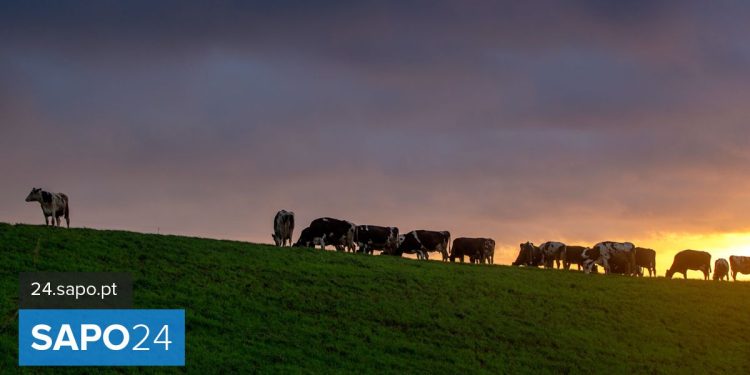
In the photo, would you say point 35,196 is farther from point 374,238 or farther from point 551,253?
point 551,253

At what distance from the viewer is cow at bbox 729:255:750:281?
76.8 meters

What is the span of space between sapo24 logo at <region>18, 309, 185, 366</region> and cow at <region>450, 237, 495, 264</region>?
38.0 m

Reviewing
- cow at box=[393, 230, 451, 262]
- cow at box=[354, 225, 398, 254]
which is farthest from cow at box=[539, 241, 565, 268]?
cow at box=[354, 225, 398, 254]

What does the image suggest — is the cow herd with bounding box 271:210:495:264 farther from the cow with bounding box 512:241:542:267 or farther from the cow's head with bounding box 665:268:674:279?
the cow's head with bounding box 665:268:674:279

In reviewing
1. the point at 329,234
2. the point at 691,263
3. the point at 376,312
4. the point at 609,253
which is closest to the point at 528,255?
the point at 609,253

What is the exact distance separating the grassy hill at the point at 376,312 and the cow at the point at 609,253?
14.0 meters

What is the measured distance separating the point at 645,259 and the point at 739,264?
10060 millimetres

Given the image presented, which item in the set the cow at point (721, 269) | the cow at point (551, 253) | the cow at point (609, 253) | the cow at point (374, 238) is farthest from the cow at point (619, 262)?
the cow at point (374, 238)

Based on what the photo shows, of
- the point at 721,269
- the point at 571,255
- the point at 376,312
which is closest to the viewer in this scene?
the point at 376,312

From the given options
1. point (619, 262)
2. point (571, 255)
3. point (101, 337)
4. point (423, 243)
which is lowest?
point (101, 337)

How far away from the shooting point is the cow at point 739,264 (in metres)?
76.8

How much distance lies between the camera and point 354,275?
4462 cm

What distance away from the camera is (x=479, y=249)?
68.9 m

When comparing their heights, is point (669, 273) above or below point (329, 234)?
below
